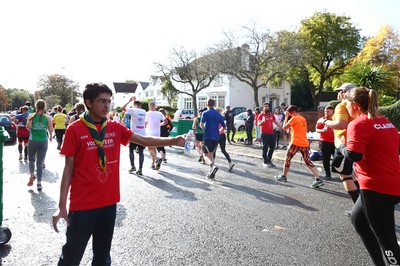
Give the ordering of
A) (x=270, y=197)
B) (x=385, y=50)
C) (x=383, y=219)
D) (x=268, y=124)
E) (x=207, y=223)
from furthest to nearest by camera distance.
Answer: (x=385, y=50) < (x=268, y=124) < (x=270, y=197) < (x=207, y=223) < (x=383, y=219)

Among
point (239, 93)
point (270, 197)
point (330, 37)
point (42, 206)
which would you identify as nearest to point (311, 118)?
point (270, 197)

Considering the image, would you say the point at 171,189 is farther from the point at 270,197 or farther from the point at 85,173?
the point at 85,173

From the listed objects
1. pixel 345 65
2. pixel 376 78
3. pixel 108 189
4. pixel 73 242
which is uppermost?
pixel 345 65

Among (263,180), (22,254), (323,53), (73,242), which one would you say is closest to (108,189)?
(73,242)

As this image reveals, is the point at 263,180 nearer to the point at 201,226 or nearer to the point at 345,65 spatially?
the point at 201,226

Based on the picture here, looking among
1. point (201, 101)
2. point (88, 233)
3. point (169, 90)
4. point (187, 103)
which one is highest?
point (169, 90)

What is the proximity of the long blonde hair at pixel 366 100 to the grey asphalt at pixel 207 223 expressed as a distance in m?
Result: 1.78

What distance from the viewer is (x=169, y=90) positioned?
51.6 m

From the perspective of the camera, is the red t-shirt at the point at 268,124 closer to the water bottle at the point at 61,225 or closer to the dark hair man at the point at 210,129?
the dark hair man at the point at 210,129

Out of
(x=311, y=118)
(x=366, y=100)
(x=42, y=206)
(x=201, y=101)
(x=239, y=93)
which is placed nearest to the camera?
(x=366, y=100)

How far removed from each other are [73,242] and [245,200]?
436 cm

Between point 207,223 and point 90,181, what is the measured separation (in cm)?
282

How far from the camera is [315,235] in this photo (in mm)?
4504

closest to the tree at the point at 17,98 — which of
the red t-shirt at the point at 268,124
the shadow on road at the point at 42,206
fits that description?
the red t-shirt at the point at 268,124
